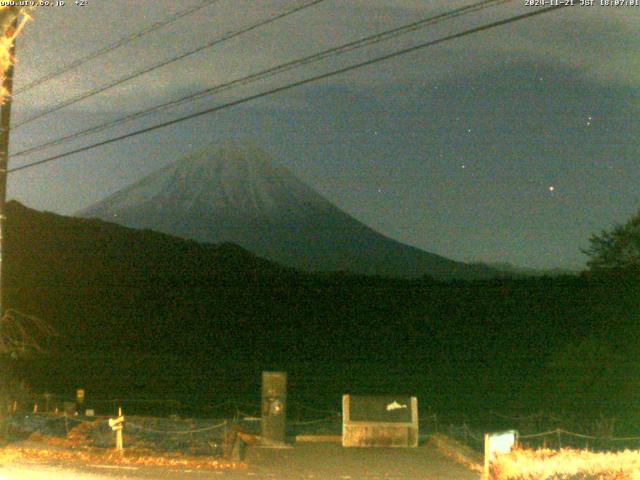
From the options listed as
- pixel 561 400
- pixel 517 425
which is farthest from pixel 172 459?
pixel 561 400

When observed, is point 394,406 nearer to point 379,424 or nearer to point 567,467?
point 379,424

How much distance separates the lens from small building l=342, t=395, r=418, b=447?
2403cm

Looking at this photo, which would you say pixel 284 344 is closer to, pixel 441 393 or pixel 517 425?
pixel 441 393

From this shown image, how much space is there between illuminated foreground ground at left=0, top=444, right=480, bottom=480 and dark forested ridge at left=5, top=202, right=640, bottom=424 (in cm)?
2633

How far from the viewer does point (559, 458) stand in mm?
12594

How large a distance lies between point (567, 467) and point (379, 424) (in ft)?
43.1

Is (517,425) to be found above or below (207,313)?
below

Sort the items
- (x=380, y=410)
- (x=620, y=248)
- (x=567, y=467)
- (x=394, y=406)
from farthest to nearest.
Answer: (x=620, y=248), (x=394, y=406), (x=380, y=410), (x=567, y=467)

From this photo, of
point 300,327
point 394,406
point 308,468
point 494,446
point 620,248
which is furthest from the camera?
point 300,327

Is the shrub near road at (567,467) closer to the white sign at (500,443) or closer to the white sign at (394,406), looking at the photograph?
the white sign at (500,443)

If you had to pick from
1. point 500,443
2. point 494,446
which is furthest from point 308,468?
point 494,446

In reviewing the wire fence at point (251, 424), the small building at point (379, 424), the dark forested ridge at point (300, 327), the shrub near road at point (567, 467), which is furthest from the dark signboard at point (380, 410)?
the dark forested ridge at point (300, 327)

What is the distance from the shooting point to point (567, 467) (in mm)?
11461

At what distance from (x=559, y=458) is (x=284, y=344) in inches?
2767
